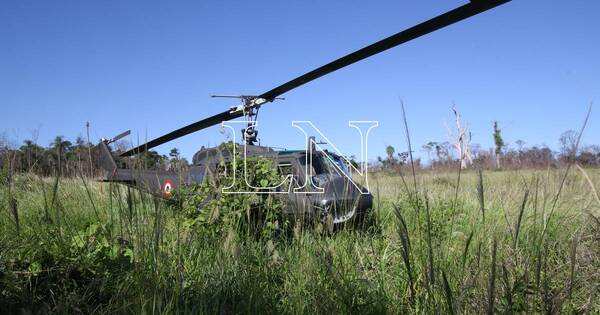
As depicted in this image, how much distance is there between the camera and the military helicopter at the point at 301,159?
1741 mm

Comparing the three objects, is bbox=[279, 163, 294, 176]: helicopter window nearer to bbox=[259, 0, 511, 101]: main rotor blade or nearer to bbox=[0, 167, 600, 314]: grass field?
bbox=[0, 167, 600, 314]: grass field

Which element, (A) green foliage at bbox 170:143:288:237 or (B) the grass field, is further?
(A) green foliage at bbox 170:143:288:237

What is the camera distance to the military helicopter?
1.74 meters

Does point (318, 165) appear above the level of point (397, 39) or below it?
below

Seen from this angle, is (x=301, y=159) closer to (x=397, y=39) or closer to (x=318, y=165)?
(x=318, y=165)

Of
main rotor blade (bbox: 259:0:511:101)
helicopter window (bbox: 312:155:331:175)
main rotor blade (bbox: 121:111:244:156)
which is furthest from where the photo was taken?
helicopter window (bbox: 312:155:331:175)

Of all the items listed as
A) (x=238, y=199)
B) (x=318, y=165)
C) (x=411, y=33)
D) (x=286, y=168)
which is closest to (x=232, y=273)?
(x=238, y=199)

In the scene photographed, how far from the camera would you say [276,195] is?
4012 mm

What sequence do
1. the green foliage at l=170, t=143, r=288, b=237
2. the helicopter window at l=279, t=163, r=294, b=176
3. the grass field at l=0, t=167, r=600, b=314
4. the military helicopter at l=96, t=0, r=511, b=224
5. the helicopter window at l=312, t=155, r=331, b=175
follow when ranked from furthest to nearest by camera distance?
the helicopter window at l=312, t=155, r=331, b=175 → the helicopter window at l=279, t=163, r=294, b=176 → the green foliage at l=170, t=143, r=288, b=237 → the grass field at l=0, t=167, r=600, b=314 → the military helicopter at l=96, t=0, r=511, b=224

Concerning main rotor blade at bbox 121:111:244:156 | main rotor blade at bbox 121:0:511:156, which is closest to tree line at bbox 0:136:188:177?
main rotor blade at bbox 121:111:244:156

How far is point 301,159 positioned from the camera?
5.05 meters

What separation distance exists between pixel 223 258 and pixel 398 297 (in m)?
1.00

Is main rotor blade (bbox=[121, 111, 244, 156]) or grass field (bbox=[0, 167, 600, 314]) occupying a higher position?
main rotor blade (bbox=[121, 111, 244, 156])

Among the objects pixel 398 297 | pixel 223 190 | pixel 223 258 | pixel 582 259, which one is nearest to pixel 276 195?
pixel 223 190
